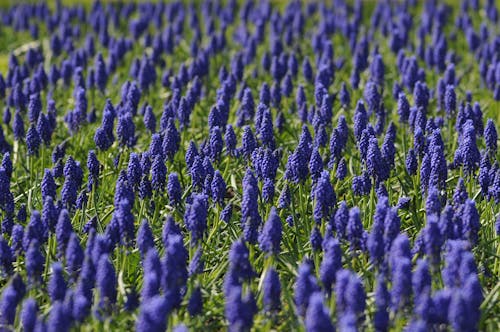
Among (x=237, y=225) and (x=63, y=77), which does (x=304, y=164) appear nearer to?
(x=237, y=225)

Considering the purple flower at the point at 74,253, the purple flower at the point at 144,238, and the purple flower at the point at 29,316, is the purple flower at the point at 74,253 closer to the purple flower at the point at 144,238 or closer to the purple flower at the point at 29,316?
the purple flower at the point at 144,238

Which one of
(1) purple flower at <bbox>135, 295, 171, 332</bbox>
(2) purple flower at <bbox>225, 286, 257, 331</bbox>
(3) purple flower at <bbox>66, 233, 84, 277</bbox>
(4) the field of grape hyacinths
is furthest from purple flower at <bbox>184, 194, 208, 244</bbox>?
(1) purple flower at <bbox>135, 295, 171, 332</bbox>

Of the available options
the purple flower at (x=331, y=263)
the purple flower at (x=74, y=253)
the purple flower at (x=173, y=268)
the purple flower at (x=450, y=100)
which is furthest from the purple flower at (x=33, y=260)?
the purple flower at (x=450, y=100)

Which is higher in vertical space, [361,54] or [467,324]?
[361,54]

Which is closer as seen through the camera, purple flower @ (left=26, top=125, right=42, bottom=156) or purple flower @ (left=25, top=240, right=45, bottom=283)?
purple flower @ (left=25, top=240, right=45, bottom=283)

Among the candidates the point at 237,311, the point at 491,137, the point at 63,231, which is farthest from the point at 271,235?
the point at 491,137

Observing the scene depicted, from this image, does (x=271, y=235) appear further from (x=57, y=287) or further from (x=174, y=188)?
(x=57, y=287)

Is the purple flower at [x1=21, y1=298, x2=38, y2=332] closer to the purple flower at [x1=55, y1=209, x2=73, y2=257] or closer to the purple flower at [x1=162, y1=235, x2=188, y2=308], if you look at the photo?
the purple flower at [x1=162, y1=235, x2=188, y2=308]

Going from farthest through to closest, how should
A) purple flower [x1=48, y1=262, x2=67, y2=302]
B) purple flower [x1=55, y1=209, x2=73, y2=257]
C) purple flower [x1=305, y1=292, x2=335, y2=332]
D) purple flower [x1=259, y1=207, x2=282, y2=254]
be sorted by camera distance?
purple flower [x1=55, y1=209, x2=73, y2=257], purple flower [x1=259, y1=207, x2=282, y2=254], purple flower [x1=48, y1=262, x2=67, y2=302], purple flower [x1=305, y1=292, x2=335, y2=332]

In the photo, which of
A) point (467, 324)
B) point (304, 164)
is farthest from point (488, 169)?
point (467, 324)
